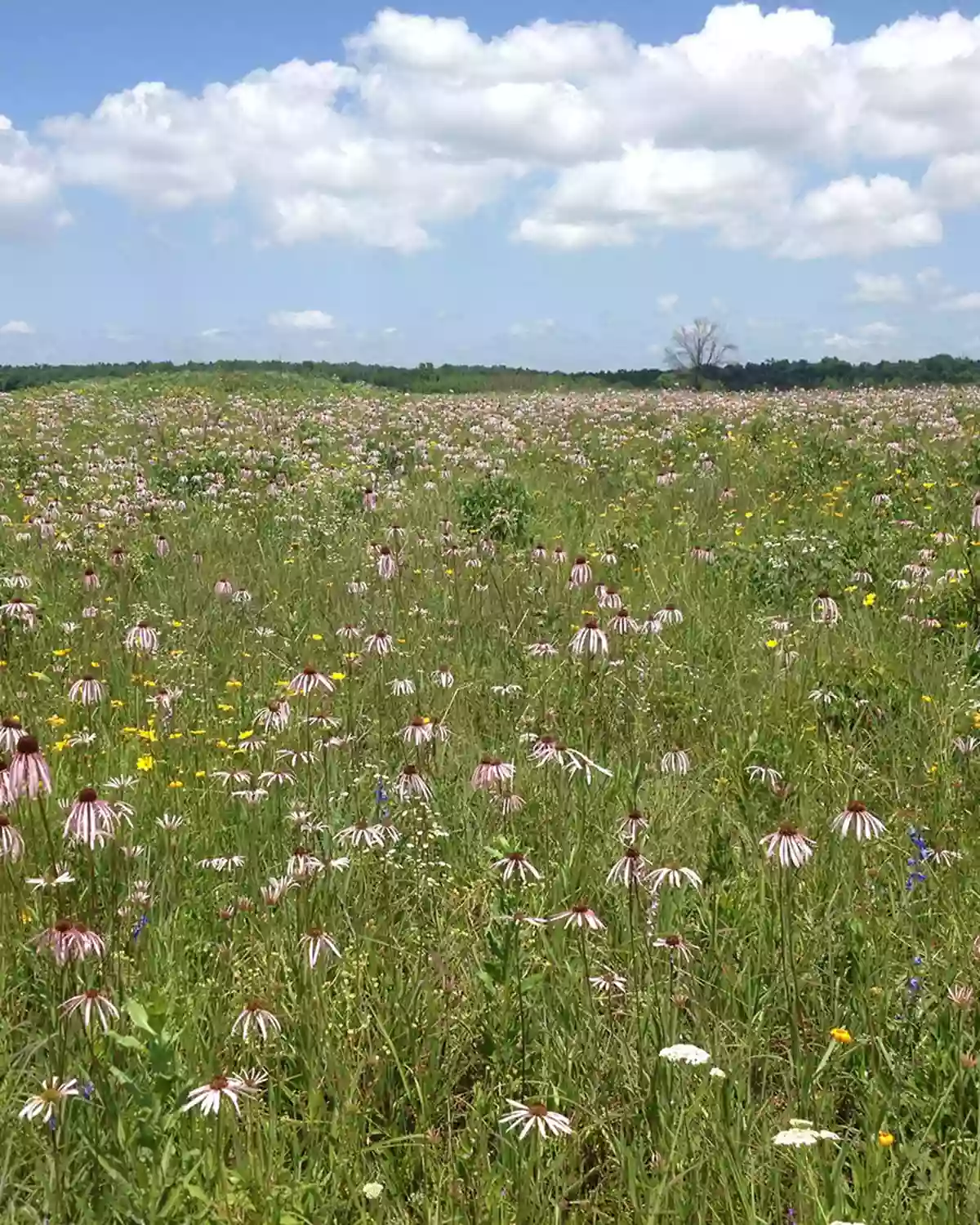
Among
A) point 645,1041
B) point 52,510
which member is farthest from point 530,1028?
point 52,510

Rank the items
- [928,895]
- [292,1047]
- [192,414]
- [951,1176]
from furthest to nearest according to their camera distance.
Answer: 1. [192,414]
2. [928,895]
3. [292,1047]
4. [951,1176]

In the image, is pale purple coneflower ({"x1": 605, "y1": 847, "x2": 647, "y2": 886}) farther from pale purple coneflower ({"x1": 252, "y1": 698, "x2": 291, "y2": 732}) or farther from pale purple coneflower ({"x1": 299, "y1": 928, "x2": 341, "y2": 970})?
pale purple coneflower ({"x1": 252, "y1": 698, "x2": 291, "y2": 732})

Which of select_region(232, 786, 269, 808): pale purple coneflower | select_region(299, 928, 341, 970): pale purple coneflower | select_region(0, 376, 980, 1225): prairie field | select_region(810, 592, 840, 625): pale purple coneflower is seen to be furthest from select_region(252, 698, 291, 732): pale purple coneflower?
select_region(810, 592, 840, 625): pale purple coneflower

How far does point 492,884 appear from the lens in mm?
3338

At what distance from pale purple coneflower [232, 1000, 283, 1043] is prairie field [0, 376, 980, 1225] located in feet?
0.10

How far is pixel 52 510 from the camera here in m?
9.19

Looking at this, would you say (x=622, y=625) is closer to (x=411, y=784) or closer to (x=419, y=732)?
(x=419, y=732)

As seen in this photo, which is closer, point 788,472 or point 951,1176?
point 951,1176

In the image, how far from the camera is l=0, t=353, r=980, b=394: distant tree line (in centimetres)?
3612

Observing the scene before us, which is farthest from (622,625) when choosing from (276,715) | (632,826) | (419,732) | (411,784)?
(632,826)

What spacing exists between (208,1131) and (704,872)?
1.78 m

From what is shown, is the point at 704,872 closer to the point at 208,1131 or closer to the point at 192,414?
the point at 208,1131

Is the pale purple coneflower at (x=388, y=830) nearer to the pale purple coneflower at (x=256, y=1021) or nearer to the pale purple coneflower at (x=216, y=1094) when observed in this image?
the pale purple coneflower at (x=256, y=1021)

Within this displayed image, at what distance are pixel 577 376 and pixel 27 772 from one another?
1891 inches
